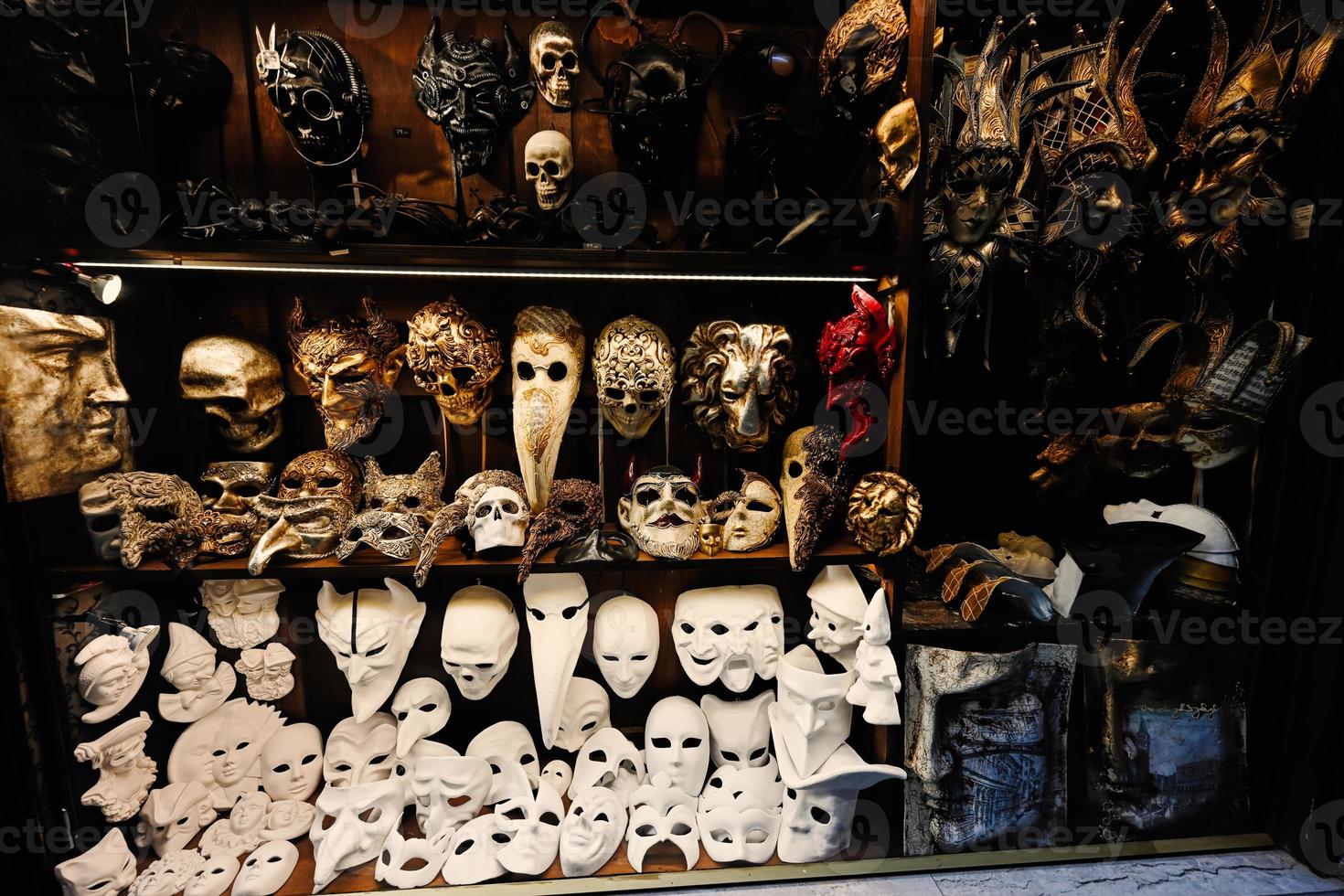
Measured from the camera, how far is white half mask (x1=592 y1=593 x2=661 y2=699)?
173 cm

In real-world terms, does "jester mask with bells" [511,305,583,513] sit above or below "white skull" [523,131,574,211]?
below

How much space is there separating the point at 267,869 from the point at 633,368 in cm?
195

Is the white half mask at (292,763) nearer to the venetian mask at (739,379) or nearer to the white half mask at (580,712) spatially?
the white half mask at (580,712)

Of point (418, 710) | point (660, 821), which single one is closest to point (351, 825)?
point (418, 710)

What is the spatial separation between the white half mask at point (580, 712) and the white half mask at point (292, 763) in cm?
85

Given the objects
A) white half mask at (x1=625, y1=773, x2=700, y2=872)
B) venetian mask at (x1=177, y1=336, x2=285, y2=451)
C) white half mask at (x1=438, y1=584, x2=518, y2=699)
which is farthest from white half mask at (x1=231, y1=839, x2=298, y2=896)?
venetian mask at (x1=177, y1=336, x2=285, y2=451)

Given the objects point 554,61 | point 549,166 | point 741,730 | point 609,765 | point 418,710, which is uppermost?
point 554,61

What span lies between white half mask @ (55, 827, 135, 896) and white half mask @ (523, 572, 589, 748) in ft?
4.30

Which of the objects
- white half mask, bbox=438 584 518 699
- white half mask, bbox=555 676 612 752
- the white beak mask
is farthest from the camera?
white half mask, bbox=555 676 612 752

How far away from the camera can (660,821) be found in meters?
1.80

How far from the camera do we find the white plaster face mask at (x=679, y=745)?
1.81 metres

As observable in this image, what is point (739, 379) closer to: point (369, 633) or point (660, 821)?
point (369, 633)

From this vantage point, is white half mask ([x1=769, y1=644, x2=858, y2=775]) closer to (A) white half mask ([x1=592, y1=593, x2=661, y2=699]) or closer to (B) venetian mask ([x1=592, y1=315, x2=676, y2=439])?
(A) white half mask ([x1=592, y1=593, x2=661, y2=699])

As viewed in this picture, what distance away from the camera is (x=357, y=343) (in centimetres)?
169
